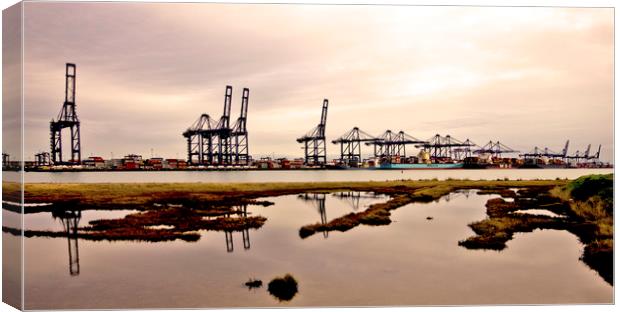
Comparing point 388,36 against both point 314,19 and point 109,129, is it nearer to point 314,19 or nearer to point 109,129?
point 314,19

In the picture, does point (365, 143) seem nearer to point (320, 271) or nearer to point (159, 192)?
point (320, 271)

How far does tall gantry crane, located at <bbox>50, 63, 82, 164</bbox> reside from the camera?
17.0m

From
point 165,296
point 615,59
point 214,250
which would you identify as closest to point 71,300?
point 165,296

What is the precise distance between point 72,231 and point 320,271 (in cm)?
1306

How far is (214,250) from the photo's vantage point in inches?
749

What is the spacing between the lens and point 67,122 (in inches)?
749

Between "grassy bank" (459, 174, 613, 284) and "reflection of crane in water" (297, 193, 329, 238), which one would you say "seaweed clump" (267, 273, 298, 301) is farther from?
"reflection of crane in water" (297, 193, 329, 238)

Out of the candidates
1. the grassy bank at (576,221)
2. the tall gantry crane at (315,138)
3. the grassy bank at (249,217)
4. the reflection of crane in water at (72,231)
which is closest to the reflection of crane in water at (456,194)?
the grassy bank at (249,217)

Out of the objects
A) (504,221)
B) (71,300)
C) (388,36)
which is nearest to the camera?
(71,300)

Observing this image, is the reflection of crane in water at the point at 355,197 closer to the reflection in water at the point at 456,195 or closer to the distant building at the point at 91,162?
the reflection in water at the point at 456,195

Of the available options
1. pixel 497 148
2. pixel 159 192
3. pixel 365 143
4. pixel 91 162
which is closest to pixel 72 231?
pixel 91 162

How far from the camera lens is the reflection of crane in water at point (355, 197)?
3397 centimetres

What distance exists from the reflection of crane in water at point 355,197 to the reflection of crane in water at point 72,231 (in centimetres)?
1575

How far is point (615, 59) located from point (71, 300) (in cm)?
1701
